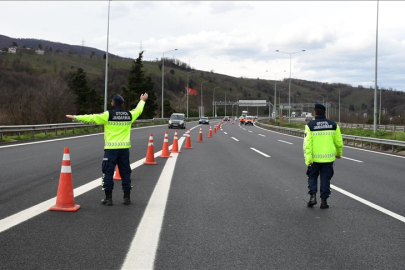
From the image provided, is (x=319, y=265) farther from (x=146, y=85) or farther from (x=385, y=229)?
(x=146, y=85)

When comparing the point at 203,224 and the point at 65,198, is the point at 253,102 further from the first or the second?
the point at 203,224

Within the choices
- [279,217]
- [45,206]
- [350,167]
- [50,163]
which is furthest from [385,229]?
[50,163]

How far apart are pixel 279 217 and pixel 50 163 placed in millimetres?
8216

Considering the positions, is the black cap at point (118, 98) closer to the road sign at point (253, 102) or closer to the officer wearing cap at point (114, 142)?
the officer wearing cap at point (114, 142)

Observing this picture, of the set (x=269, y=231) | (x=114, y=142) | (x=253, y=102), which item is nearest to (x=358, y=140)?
(x=114, y=142)

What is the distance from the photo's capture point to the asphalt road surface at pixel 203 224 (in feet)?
13.8

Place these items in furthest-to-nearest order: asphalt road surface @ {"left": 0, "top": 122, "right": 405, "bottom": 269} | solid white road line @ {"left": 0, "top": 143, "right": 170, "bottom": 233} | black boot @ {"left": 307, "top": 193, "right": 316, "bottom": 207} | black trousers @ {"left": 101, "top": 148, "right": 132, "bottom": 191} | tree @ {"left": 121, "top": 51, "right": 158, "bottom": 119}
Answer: tree @ {"left": 121, "top": 51, "right": 158, "bottom": 119}, black boot @ {"left": 307, "top": 193, "right": 316, "bottom": 207}, black trousers @ {"left": 101, "top": 148, "right": 132, "bottom": 191}, solid white road line @ {"left": 0, "top": 143, "right": 170, "bottom": 233}, asphalt road surface @ {"left": 0, "top": 122, "right": 405, "bottom": 269}

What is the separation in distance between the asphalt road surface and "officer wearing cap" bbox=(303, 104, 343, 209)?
381 millimetres

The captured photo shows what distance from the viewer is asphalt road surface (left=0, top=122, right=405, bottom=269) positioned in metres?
4.21

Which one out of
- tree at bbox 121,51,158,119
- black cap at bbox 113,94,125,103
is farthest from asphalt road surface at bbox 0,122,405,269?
tree at bbox 121,51,158,119

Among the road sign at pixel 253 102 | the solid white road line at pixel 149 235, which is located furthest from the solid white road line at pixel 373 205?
the road sign at pixel 253 102

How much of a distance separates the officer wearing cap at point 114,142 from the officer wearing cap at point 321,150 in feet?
9.84

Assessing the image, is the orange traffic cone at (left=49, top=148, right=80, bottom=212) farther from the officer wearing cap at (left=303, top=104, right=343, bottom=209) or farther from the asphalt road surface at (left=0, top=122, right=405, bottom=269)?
the officer wearing cap at (left=303, top=104, right=343, bottom=209)

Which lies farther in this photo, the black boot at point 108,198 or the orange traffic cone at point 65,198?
the black boot at point 108,198
